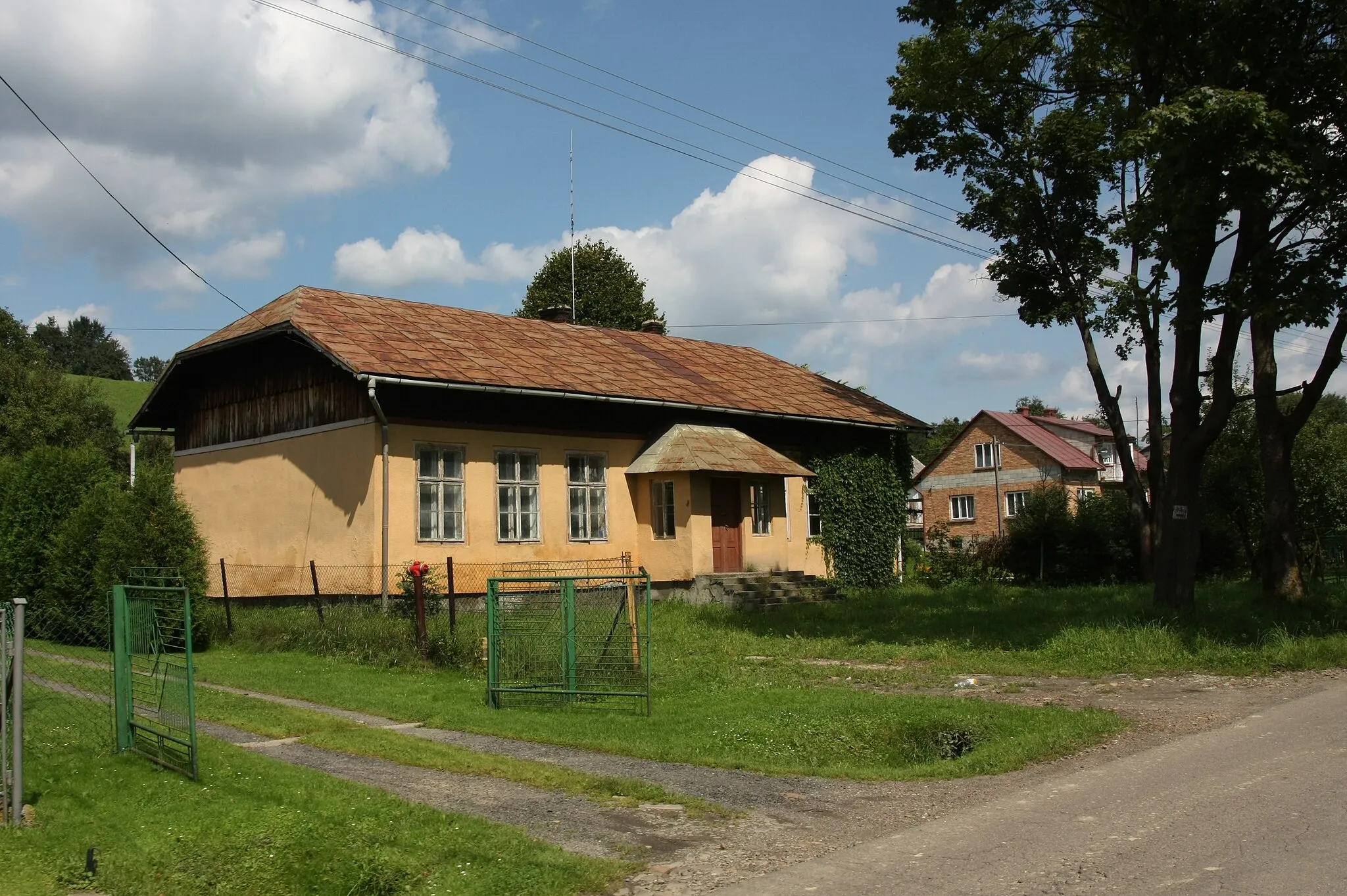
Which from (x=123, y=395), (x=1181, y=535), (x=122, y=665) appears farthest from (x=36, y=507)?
(x=123, y=395)

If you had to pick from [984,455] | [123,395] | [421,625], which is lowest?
[421,625]

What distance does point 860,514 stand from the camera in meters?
27.3

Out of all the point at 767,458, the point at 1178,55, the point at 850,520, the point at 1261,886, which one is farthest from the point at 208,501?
the point at 1261,886

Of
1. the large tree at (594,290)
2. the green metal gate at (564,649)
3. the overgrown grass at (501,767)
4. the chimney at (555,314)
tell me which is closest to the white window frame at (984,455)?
the large tree at (594,290)

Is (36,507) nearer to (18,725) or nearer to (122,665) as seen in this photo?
(122,665)

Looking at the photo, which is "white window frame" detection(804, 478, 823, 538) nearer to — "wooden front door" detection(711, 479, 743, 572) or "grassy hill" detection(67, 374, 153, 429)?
"wooden front door" detection(711, 479, 743, 572)

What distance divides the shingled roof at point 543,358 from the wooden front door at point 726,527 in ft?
5.80

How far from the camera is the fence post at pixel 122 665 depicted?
9094 millimetres

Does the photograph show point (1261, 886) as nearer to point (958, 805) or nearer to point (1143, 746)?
point (958, 805)

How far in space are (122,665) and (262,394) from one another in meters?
14.0

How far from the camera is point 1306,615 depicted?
1700cm

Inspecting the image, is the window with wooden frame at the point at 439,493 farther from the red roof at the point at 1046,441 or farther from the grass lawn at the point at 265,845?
the red roof at the point at 1046,441

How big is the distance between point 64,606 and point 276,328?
18.9 ft

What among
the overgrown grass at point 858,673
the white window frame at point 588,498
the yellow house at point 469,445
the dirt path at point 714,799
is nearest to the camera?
the dirt path at point 714,799
